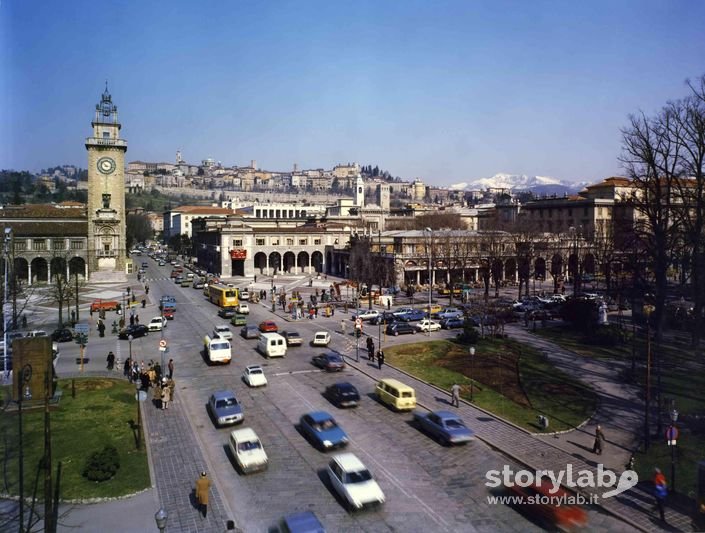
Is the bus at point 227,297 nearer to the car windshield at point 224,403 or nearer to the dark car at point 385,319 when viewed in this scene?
the dark car at point 385,319

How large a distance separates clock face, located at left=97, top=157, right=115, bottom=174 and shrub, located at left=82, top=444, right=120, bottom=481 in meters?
68.1

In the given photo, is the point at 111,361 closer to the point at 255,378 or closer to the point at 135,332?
the point at 135,332

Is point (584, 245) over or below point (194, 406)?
over

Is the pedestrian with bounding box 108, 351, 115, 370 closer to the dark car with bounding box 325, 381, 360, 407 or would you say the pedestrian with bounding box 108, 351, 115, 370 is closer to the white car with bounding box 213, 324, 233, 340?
the white car with bounding box 213, 324, 233, 340

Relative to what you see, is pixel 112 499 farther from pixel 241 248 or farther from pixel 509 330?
pixel 241 248

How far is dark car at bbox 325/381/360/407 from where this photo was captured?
23.4 m

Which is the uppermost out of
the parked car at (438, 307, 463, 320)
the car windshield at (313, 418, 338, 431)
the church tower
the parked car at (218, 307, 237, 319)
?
the church tower

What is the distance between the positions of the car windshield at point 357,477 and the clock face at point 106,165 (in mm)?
72867

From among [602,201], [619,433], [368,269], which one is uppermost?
[602,201]

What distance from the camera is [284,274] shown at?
88500 mm

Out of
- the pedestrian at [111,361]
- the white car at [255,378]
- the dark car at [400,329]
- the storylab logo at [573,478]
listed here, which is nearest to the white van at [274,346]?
the white car at [255,378]

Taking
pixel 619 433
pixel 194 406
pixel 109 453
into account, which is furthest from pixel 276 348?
pixel 619 433

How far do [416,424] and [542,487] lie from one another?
754cm

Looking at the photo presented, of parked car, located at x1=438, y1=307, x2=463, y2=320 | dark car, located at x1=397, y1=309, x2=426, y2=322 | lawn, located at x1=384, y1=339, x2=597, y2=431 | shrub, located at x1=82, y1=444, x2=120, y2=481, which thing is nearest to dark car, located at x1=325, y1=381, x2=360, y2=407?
lawn, located at x1=384, y1=339, x2=597, y2=431
